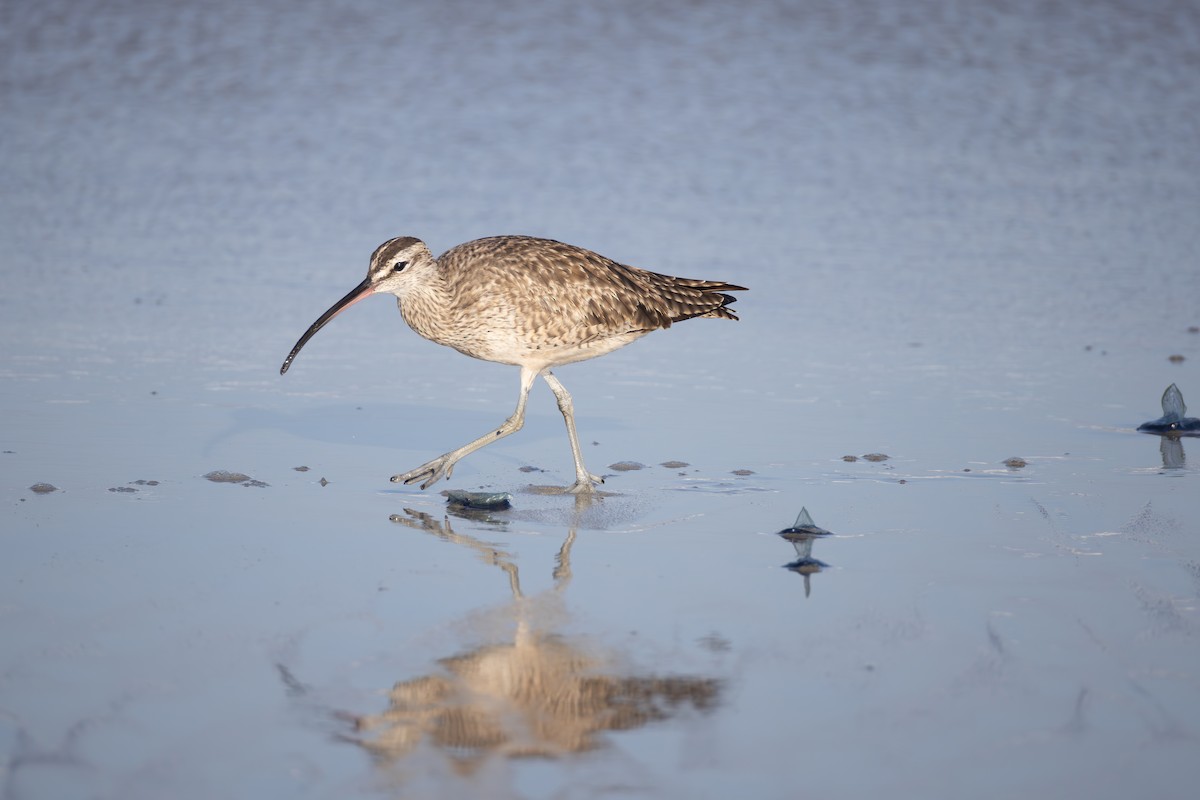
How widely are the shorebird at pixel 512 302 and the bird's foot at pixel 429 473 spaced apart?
0.25 metres

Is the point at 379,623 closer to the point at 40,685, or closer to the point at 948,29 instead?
the point at 40,685

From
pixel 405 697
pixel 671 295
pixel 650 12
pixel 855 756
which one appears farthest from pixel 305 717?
pixel 650 12

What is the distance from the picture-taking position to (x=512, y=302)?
8.27 meters

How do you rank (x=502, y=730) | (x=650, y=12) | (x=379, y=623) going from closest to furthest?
1. (x=502, y=730)
2. (x=379, y=623)
3. (x=650, y=12)

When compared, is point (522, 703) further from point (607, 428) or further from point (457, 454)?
point (607, 428)

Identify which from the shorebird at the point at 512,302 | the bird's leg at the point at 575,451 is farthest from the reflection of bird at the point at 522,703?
the shorebird at the point at 512,302

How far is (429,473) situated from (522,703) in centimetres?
291

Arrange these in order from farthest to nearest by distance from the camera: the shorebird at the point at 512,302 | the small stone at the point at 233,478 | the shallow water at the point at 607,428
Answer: the shorebird at the point at 512,302 → the small stone at the point at 233,478 → the shallow water at the point at 607,428

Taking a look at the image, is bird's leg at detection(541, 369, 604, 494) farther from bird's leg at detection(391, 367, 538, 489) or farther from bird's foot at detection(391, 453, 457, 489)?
bird's foot at detection(391, 453, 457, 489)

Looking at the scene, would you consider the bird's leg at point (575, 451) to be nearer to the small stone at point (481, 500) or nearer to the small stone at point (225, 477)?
the small stone at point (481, 500)

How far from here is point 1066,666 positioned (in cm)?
516

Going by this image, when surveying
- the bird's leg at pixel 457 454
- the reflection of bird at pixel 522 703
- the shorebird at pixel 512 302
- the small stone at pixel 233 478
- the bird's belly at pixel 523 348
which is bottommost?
the reflection of bird at pixel 522 703

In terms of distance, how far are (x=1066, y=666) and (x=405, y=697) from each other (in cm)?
209

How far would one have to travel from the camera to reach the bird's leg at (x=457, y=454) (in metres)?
7.60
